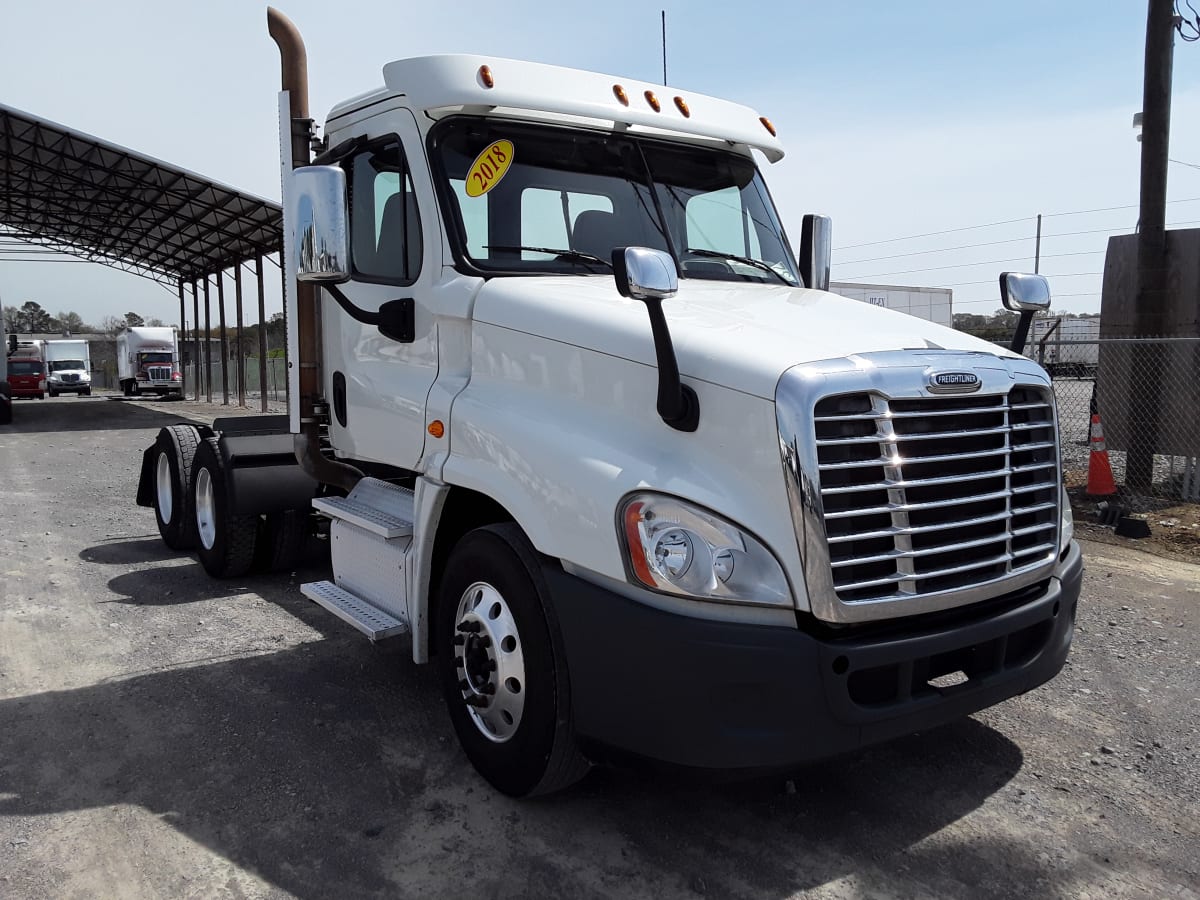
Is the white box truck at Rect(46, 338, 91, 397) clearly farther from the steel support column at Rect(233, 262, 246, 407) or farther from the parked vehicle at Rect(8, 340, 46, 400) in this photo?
the steel support column at Rect(233, 262, 246, 407)

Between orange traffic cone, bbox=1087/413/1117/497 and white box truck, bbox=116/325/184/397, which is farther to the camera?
white box truck, bbox=116/325/184/397

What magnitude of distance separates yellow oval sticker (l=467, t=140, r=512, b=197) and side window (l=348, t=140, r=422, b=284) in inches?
11.6

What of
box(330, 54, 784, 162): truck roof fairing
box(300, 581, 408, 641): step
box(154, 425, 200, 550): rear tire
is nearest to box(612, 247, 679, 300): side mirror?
box(330, 54, 784, 162): truck roof fairing

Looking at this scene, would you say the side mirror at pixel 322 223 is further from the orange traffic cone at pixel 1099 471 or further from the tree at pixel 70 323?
the tree at pixel 70 323

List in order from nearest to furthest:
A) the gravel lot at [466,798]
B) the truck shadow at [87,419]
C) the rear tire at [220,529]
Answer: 1. the gravel lot at [466,798]
2. the rear tire at [220,529]
3. the truck shadow at [87,419]

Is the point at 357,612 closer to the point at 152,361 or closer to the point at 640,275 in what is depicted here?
the point at 640,275

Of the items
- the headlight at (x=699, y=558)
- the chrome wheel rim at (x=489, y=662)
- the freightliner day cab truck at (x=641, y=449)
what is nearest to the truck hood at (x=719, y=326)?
the freightliner day cab truck at (x=641, y=449)

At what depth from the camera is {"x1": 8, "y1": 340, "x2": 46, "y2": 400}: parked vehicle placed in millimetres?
42125

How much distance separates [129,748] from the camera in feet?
13.3

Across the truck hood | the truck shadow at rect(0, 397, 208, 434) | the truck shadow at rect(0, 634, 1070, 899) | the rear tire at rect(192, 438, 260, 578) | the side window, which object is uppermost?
the side window

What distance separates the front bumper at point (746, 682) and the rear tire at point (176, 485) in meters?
5.39

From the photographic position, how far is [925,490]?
9.64 feet

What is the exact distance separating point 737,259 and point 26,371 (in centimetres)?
4666

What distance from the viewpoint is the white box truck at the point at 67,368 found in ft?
150
